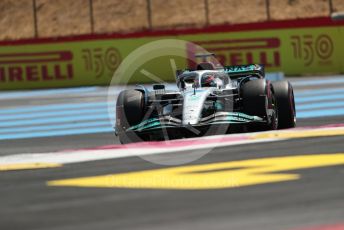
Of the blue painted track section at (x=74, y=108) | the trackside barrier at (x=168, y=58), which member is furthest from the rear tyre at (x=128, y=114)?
the trackside barrier at (x=168, y=58)

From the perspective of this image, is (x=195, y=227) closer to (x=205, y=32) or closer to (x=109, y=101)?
(x=109, y=101)

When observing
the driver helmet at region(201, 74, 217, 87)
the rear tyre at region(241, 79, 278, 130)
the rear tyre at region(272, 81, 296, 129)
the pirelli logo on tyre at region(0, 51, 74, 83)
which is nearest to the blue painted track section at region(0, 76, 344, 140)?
the pirelli logo on tyre at region(0, 51, 74, 83)

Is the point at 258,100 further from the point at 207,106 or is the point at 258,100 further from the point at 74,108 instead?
the point at 74,108

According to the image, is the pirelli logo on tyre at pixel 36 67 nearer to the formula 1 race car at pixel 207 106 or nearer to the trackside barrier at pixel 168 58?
the trackside barrier at pixel 168 58

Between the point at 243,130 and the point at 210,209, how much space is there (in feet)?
17.1

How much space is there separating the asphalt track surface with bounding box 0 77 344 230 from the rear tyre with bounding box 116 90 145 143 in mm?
3297

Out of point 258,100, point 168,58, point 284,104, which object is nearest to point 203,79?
point 258,100

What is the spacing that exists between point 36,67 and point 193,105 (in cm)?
1745

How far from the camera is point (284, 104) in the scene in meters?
10.9

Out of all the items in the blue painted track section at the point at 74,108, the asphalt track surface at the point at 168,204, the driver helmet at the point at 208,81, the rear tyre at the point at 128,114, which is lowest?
the blue painted track section at the point at 74,108

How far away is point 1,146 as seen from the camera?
11.6 metres

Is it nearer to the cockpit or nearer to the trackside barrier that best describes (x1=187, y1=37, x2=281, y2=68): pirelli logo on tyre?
the trackside barrier

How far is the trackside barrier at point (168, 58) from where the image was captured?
83.6 ft

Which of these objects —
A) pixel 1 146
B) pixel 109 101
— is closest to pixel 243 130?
pixel 1 146
